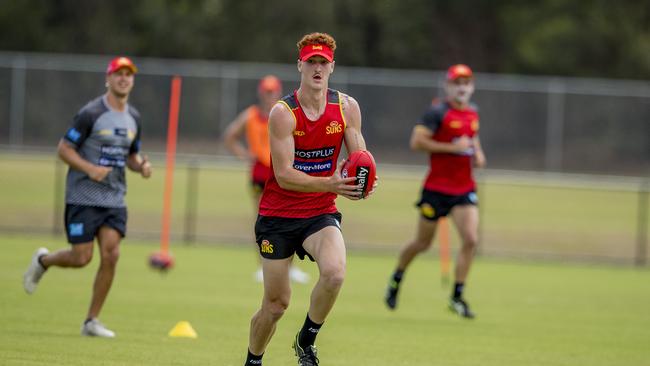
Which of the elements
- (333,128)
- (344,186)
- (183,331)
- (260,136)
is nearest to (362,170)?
(344,186)

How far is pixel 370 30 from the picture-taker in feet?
142

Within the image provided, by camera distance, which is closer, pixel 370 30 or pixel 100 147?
pixel 100 147

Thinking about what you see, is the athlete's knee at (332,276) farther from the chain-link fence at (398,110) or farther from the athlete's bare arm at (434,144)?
the chain-link fence at (398,110)

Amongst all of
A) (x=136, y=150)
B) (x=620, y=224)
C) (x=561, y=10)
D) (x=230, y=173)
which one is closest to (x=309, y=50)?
(x=136, y=150)

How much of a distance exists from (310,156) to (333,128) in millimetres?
261

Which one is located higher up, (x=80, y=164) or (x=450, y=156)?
(x=450, y=156)

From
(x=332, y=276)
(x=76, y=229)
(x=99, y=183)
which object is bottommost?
(x=332, y=276)

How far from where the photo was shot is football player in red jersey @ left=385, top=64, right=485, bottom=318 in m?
13.6

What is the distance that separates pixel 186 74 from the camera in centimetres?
2905

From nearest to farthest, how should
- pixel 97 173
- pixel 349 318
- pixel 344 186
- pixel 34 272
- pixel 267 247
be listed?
pixel 344 186
pixel 267 247
pixel 97 173
pixel 34 272
pixel 349 318

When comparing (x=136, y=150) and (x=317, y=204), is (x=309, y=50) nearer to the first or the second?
(x=317, y=204)

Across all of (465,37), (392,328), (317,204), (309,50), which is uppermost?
(465,37)

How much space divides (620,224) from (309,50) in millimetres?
17687

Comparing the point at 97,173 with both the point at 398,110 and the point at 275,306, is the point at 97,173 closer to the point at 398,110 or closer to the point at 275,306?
the point at 275,306
